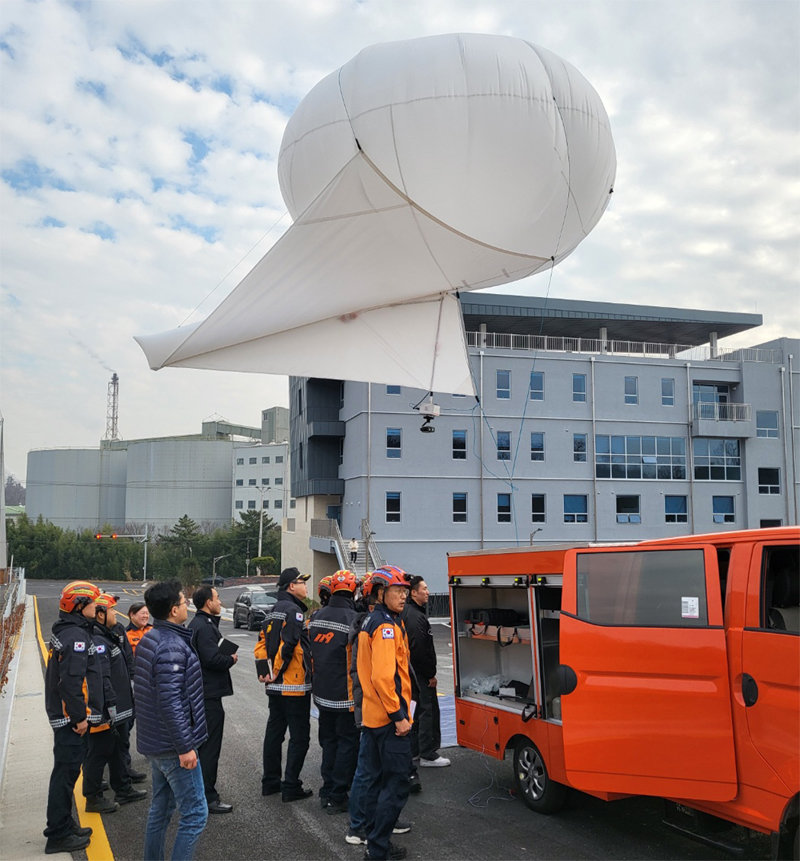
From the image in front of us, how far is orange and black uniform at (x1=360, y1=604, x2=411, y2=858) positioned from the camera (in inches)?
222

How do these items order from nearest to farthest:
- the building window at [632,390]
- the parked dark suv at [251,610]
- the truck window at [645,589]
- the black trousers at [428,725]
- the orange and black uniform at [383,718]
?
the truck window at [645,589], the orange and black uniform at [383,718], the black trousers at [428,725], the parked dark suv at [251,610], the building window at [632,390]

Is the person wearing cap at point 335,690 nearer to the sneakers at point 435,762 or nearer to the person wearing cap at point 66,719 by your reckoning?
the sneakers at point 435,762

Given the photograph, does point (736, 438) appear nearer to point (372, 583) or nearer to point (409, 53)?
point (409, 53)

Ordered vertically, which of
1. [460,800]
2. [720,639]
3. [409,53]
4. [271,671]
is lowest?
[460,800]

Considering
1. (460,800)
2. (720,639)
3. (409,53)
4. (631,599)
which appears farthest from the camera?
(409,53)

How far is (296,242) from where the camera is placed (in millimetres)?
12852

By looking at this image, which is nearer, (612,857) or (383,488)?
(612,857)

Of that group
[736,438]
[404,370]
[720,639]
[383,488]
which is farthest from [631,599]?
[736,438]

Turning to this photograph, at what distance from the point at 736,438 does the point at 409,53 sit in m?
39.9

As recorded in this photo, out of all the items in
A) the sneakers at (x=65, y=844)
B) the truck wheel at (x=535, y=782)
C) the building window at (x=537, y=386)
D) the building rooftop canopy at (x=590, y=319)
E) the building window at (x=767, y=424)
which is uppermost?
the building rooftop canopy at (x=590, y=319)

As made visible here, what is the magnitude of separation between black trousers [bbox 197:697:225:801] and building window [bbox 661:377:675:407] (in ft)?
137

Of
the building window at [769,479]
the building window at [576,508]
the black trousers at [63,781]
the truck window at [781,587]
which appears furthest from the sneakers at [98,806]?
the building window at [769,479]

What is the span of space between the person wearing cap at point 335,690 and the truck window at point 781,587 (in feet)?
12.1

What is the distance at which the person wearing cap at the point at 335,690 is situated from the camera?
23.0 feet
